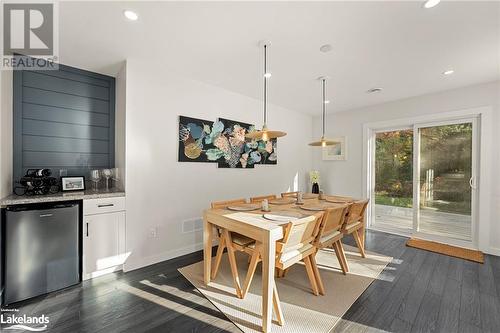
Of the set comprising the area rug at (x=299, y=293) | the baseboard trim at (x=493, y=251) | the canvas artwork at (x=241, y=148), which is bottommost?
the area rug at (x=299, y=293)

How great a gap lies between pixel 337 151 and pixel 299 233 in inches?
138

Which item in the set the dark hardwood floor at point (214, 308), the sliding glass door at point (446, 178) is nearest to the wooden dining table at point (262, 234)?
the dark hardwood floor at point (214, 308)

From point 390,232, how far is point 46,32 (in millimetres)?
5672

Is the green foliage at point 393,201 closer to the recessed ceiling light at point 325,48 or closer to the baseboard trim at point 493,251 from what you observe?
the baseboard trim at point 493,251

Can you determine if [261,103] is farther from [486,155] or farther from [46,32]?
[486,155]

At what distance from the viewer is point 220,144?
11.3 ft

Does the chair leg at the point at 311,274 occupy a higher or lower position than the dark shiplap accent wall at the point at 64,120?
lower

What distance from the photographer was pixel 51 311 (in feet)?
6.03

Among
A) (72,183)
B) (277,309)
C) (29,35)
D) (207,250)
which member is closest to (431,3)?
(277,309)

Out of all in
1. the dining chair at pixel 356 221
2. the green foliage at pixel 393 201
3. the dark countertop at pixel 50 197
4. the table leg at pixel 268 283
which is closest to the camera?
the table leg at pixel 268 283

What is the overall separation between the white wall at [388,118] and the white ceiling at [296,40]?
27cm

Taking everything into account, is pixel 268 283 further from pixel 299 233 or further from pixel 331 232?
pixel 331 232

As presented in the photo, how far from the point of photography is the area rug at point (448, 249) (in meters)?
2.98

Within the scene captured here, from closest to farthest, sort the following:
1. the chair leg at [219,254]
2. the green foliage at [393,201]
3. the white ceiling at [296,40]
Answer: the white ceiling at [296,40], the chair leg at [219,254], the green foliage at [393,201]
